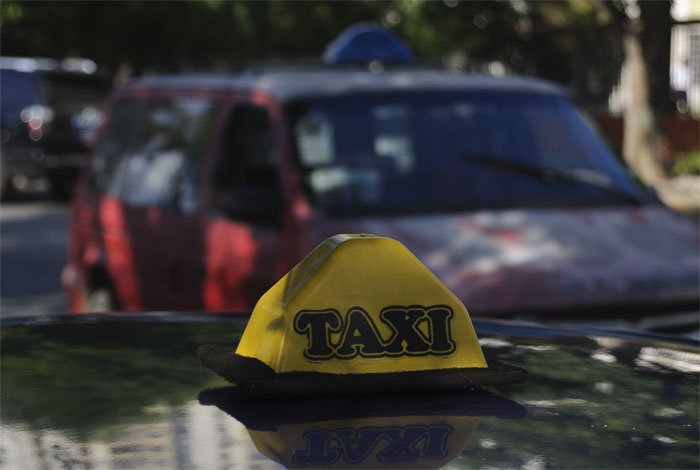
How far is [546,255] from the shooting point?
529 cm

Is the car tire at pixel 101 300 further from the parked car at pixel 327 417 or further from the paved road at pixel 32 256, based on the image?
the parked car at pixel 327 417

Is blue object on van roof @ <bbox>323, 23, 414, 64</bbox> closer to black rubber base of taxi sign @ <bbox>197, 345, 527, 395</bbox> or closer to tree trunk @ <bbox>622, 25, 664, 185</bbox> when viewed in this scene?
black rubber base of taxi sign @ <bbox>197, 345, 527, 395</bbox>

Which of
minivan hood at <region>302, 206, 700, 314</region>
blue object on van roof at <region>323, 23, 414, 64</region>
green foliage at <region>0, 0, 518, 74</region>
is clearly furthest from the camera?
green foliage at <region>0, 0, 518, 74</region>

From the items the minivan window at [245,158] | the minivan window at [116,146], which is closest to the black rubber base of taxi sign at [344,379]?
the minivan window at [245,158]

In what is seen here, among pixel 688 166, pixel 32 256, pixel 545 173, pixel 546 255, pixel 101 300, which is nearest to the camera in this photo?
pixel 546 255

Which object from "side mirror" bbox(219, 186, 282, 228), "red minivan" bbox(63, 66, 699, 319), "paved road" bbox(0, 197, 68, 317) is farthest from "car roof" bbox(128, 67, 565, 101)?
"paved road" bbox(0, 197, 68, 317)

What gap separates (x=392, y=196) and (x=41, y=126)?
1518cm

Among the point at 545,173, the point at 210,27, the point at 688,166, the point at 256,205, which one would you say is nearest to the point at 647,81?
the point at 688,166

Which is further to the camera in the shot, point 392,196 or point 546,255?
point 392,196

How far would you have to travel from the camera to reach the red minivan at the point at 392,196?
527cm

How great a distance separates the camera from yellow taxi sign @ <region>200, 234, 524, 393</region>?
1.89 m

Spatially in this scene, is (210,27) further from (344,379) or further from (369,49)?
(344,379)

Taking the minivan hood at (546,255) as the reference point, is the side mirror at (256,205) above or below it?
above

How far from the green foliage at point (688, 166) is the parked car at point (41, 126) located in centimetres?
796
